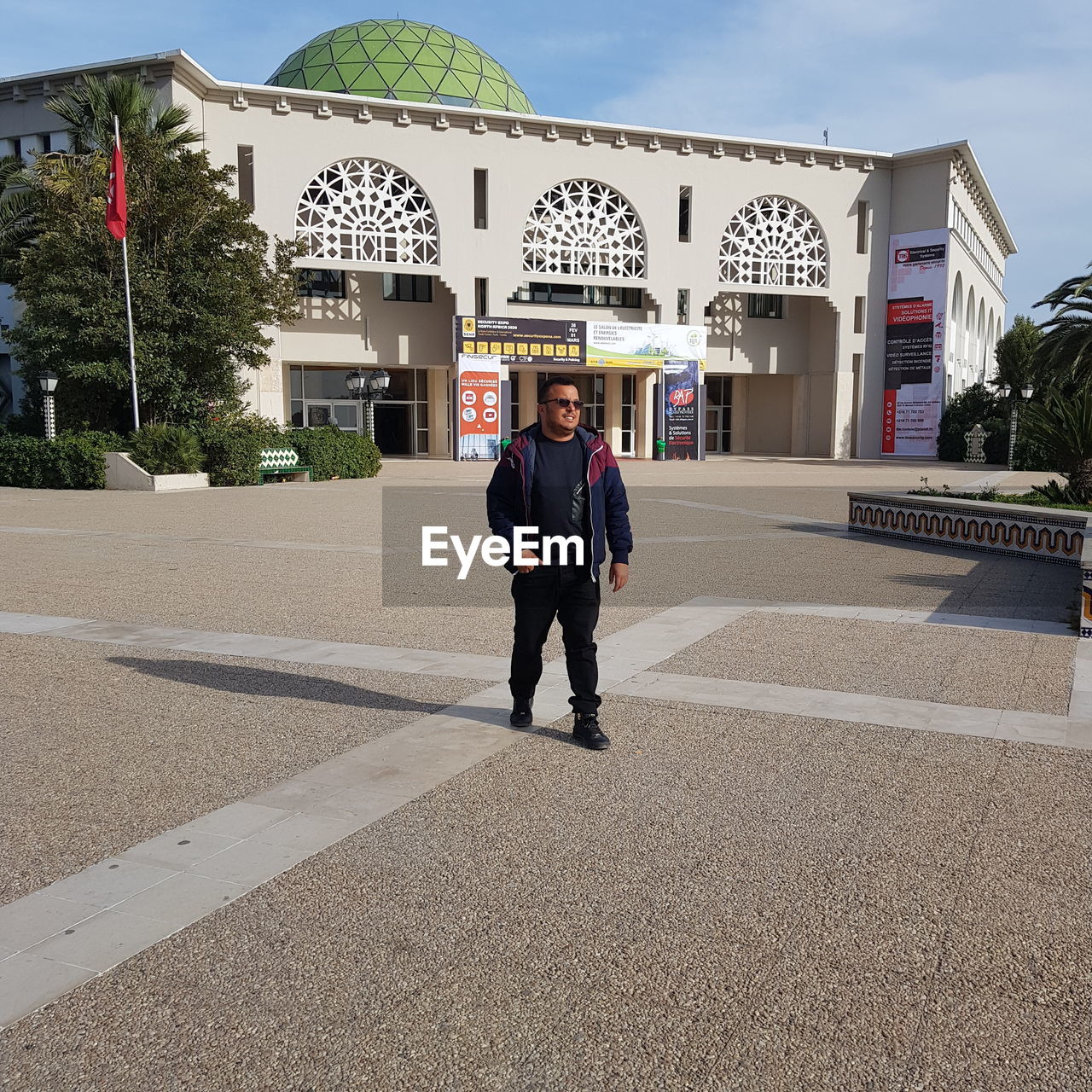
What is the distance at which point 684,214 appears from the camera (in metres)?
45.1

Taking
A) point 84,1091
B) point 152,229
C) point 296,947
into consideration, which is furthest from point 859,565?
point 152,229

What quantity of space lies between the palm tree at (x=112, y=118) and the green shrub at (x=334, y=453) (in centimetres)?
810

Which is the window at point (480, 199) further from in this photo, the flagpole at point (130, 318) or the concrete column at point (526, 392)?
the flagpole at point (130, 318)

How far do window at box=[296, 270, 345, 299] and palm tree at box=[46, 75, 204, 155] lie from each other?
1135 cm

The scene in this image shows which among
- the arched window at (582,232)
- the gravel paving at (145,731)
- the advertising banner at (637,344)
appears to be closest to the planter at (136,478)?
the gravel paving at (145,731)

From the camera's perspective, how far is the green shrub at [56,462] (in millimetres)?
23547

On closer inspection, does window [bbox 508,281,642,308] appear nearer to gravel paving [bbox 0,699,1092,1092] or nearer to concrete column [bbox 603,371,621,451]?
concrete column [bbox 603,371,621,451]

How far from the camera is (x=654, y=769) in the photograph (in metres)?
4.82

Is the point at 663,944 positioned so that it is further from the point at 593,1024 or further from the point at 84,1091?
the point at 84,1091

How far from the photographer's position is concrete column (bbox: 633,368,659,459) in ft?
147

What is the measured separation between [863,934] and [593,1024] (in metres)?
1.00

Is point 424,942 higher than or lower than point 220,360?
lower

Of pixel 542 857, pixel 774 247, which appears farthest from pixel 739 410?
pixel 542 857

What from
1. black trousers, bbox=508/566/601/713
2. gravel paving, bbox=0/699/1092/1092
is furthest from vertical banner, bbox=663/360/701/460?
gravel paving, bbox=0/699/1092/1092
